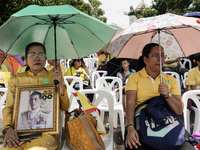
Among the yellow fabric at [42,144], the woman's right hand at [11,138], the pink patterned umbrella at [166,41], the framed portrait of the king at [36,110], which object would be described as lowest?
the yellow fabric at [42,144]

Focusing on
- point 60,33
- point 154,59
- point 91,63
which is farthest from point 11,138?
point 91,63

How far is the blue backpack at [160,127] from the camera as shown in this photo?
1.57 m

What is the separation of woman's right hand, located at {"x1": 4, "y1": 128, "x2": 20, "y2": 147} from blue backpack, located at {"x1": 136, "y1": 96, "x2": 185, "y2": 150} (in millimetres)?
1147

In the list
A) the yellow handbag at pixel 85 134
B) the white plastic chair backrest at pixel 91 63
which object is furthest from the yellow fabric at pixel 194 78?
the white plastic chair backrest at pixel 91 63

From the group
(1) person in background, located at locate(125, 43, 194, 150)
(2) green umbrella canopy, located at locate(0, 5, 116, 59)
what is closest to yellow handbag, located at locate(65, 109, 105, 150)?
(1) person in background, located at locate(125, 43, 194, 150)

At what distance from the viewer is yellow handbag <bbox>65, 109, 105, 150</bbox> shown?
1.53 m

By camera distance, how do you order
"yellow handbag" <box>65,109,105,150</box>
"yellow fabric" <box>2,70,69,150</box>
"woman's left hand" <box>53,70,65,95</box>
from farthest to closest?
"woman's left hand" <box>53,70,65,95</box> → "yellow fabric" <box>2,70,69,150</box> → "yellow handbag" <box>65,109,105,150</box>

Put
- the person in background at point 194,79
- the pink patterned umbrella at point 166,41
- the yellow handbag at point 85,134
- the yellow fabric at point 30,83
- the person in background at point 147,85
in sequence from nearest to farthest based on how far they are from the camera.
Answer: the yellow handbag at point 85,134, the yellow fabric at point 30,83, the person in background at point 147,85, the pink patterned umbrella at point 166,41, the person in background at point 194,79

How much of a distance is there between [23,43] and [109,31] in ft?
3.32

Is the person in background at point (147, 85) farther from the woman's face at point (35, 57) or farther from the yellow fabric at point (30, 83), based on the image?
the woman's face at point (35, 57)

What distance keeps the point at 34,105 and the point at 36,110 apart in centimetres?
5

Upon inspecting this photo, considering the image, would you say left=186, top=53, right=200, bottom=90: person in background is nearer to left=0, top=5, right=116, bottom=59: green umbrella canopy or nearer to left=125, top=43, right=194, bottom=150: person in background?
left=125, top=43, right=194, bottom=150: person in background

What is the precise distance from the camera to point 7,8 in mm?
9242

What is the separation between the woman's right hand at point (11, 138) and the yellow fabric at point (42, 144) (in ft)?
0.12
